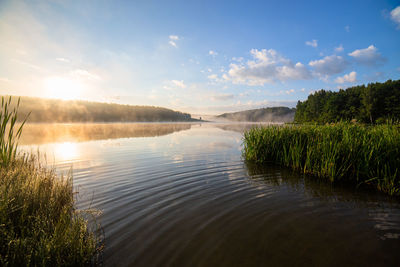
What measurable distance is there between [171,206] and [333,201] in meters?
5.93

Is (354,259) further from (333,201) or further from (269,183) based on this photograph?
(269,183)

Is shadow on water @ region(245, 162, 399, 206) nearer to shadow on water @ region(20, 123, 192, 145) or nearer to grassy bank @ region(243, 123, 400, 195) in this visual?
grassy bank @ region(243, 123, 400, 195)

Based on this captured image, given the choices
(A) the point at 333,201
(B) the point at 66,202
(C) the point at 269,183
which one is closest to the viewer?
(B) the point at 66,202

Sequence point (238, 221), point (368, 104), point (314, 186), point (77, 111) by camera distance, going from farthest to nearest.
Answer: point (77, 111)
point (368, 104)
point (314, 186)
point (238, 221)

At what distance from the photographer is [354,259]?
3672mm

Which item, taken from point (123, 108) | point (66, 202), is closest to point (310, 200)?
point (66, 202)

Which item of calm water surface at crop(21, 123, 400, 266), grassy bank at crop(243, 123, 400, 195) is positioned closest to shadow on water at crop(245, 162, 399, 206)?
calm water surface at crop(21, 123, 400, 266)

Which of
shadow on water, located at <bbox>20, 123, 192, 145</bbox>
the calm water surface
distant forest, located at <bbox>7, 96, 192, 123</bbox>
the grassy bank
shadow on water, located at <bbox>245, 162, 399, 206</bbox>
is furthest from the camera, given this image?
distant forest, located at <bbox>7, 96, 192, 123</bbox>

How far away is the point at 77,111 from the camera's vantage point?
353 feet

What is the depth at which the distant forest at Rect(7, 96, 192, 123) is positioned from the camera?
9294 centimetres

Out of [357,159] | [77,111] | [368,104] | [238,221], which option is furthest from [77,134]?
[368,104]

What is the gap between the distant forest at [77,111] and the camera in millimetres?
92938

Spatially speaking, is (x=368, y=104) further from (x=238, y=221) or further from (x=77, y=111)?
(x=77, y=111)

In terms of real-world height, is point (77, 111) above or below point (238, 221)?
above
